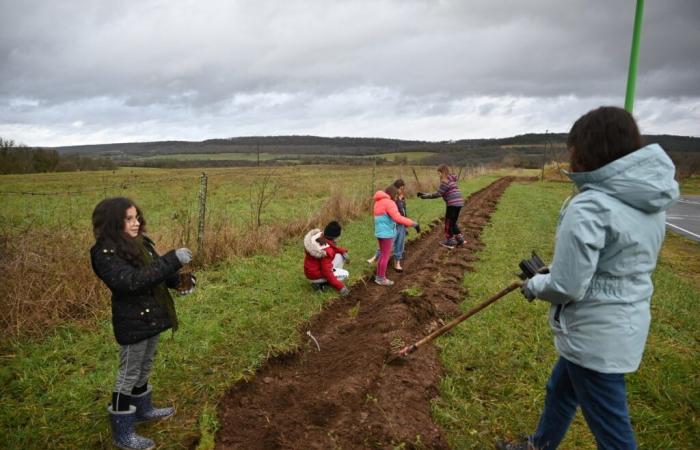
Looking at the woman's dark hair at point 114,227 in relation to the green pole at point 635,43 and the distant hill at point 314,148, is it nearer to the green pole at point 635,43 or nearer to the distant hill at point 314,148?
the green pole at point 635,43

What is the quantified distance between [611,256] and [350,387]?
2.58m

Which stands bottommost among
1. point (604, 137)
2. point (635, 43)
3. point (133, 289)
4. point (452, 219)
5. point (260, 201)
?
point (452, 219)

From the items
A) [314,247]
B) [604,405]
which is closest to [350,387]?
[604,405]

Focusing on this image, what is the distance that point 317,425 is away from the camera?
347 centimetres

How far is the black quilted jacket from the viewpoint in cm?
284

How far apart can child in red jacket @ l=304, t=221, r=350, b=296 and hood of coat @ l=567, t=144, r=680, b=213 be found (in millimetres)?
4611

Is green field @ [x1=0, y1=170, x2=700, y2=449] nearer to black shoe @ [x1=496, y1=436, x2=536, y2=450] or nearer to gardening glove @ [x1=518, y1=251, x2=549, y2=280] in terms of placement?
black shoe @ [x1=496, y1=436, x2=536, y2=450]

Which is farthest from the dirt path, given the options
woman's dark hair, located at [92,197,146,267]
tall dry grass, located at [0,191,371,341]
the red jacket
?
tall dry grass, located at [0,191,371,341]

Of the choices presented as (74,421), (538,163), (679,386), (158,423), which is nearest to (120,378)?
(158,423)

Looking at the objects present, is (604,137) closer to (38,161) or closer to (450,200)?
(450,200)

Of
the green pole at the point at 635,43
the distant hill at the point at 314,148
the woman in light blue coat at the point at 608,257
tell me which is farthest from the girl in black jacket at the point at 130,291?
the distant hill at the point at 314,148

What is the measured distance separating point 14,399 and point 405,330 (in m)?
3.94

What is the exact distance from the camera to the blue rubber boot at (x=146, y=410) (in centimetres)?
331

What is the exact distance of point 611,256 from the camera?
209 cm
